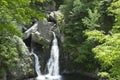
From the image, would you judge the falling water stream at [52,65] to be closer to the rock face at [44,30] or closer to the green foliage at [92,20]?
the rock face at [44,30]

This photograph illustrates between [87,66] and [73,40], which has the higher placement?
[73,40]

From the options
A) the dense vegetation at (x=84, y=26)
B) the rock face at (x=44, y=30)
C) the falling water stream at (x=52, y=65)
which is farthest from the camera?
the rock face at (x=44, y=30)

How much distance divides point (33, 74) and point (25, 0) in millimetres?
17431

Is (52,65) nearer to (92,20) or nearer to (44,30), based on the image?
(44,30)

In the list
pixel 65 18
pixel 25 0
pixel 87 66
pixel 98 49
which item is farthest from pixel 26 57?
pixel 25 0

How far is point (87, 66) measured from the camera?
24125 mm

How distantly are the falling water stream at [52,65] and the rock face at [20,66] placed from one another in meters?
2.70

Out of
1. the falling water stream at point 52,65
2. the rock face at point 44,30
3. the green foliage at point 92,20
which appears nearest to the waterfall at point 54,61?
the falling water stream at point 52,65

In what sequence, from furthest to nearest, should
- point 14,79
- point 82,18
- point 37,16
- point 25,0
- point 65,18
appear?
point 65,18 < point 82,18 < point 14,79 < point 37,16 < point 25,0

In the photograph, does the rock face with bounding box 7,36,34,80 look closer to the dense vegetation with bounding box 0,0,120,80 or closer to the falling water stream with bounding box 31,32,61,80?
the dense vegetation with bounding box 0,0,120,80

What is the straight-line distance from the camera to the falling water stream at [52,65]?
24625 millimetres

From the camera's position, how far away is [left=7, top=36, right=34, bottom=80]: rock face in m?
20.3

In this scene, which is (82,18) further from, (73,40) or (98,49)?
(98,49)

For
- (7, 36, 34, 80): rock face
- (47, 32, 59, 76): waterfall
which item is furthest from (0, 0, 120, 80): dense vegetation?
(47, 32, 59, 76): waterfall
